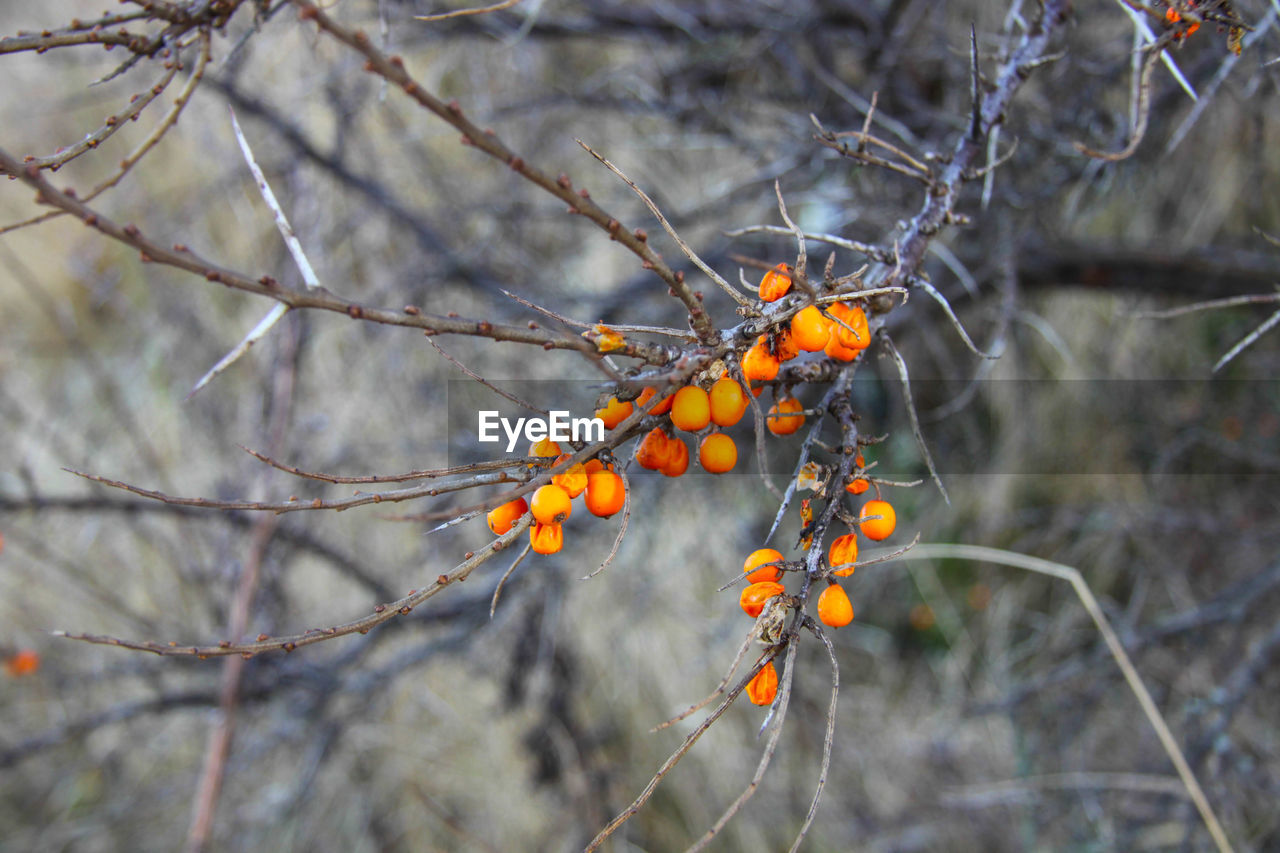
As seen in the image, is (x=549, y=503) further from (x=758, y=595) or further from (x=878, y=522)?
(x=878, y=522)

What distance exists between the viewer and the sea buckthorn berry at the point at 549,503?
28.6 inches

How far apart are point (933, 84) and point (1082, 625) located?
217 cm

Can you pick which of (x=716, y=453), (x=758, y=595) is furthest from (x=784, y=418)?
(x=758, y=595)

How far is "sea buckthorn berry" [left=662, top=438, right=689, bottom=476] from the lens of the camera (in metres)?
0.83

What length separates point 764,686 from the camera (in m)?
0.80

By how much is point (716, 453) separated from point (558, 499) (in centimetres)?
20

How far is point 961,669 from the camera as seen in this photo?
286 cm

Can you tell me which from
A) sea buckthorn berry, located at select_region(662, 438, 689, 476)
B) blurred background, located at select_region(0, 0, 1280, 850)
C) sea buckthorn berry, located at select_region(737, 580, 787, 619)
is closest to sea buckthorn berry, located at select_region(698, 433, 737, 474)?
sea buckthorn berry, located at select_region(662, 438, 689, 476)

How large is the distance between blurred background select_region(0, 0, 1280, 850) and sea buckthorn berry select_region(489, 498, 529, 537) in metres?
1.36

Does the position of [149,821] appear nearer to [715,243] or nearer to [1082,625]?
[715,243]

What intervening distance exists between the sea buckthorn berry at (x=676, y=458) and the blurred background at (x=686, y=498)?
1.25 meters

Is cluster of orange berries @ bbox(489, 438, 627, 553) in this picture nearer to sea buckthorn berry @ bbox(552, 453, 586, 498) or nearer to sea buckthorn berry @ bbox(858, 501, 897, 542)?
sea buckthorn berry @ bbox(552, 453, 586, 498)

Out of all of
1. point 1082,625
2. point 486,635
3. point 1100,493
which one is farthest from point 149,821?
point 1100,493

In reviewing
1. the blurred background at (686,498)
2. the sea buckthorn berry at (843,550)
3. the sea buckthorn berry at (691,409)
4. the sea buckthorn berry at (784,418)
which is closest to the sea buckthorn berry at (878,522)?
the sea buckthorn berry at (843,550)
